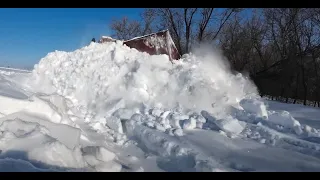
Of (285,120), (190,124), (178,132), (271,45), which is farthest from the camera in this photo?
(271,45)

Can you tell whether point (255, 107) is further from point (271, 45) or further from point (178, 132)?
point (271, 45)

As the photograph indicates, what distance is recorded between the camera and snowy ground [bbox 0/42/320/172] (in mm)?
3303

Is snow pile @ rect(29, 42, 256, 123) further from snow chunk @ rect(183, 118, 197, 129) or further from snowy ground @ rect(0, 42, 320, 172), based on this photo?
snow chunk @ rect(183, 118, 197, 129)

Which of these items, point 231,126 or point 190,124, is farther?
point 190,124

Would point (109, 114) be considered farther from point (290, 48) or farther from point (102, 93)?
point (290, 48)

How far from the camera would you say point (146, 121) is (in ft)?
17.6

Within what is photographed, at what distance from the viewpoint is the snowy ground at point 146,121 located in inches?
130

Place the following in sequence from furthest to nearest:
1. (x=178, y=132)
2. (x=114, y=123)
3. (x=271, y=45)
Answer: (x=271, y=45), (x=114, y=123), (x=178, y=132)

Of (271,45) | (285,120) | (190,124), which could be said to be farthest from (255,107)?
(271,45)

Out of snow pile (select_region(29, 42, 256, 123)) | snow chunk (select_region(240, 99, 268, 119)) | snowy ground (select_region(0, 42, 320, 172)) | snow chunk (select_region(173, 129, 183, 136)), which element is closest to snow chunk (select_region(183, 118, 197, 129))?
snowy ground (select_region(0, 42, 320, 172))

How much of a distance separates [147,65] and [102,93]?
1.19 metres

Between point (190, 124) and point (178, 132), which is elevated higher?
point (190, 124)

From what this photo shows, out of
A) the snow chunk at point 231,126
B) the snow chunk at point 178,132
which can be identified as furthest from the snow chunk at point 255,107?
the snow chunk at point 178,132
